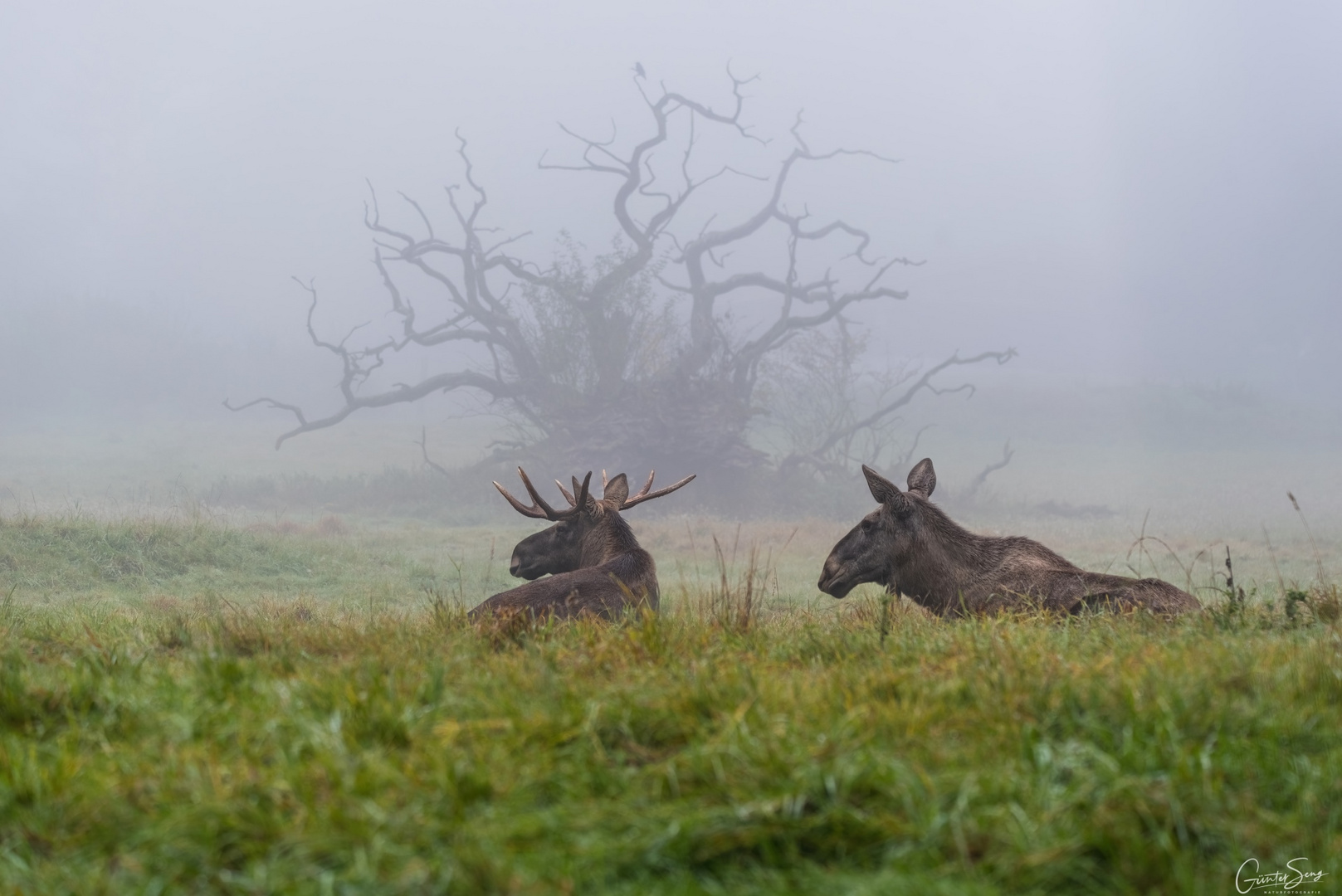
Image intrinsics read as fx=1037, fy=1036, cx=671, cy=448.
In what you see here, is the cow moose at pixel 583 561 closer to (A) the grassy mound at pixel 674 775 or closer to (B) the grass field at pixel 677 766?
(B) the grass field at pixel 677 766

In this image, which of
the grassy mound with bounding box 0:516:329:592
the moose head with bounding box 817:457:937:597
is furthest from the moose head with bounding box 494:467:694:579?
the grassy mound with bounding box 0:516:329:592

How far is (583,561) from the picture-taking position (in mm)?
9180

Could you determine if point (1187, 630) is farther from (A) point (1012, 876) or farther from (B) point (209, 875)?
(B) point (209, 875)

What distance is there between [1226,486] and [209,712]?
45599 millimetres

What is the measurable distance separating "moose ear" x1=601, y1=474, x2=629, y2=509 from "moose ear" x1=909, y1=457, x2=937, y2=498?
2619mm

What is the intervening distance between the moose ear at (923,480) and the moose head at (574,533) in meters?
1.95

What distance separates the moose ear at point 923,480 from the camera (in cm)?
812

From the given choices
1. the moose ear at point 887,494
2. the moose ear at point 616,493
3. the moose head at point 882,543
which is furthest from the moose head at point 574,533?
the moose ear at point 887,494

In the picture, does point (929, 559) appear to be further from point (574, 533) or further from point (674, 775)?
point (674, 775)

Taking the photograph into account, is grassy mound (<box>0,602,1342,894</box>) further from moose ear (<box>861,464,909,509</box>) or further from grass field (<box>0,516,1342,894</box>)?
moose ear (<box>861,464,909,509</box>)

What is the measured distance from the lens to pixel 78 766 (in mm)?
3180

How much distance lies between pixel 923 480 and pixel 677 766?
18.0ft

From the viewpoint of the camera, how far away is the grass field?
103 inches

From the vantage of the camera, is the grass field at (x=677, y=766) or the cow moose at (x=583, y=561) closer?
the grass field at (x=677, y=766)
